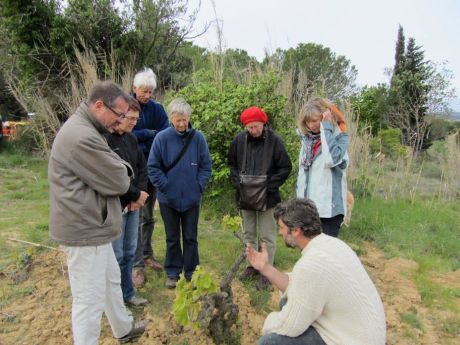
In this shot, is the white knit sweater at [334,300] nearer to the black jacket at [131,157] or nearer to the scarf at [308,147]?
the black jacket at [131,157]

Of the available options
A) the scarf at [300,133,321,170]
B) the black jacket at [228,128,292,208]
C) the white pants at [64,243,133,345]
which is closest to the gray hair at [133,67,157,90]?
the black jacket at [228,128,292,208]

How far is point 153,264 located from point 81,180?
2146 mm

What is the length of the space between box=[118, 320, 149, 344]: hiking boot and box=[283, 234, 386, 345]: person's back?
140 cm

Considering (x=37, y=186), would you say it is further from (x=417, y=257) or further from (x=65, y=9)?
(x=417, y=257)

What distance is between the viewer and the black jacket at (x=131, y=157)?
9.16 feet

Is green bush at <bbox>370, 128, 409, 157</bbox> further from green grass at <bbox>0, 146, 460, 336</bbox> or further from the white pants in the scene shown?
the white pants

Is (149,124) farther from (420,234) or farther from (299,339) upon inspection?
(420,234)

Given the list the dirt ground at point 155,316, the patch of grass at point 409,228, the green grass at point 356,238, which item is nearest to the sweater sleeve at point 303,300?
the dirt ground at point 155,316

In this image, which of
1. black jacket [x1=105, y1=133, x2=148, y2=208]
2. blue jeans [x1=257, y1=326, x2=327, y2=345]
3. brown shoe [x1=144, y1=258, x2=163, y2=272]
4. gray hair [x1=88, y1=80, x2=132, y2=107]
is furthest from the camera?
brown shoe [x1=144, y1=258, x2=163, y2=272]

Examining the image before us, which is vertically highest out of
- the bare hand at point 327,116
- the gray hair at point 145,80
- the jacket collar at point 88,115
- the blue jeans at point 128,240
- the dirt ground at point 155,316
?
the gray hair at point 145,80

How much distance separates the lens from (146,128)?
3.85 metres

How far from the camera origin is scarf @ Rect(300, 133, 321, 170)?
351 cm

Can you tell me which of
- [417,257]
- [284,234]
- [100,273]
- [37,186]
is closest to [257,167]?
[284,234]

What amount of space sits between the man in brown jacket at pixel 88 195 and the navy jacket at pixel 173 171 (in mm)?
1070
